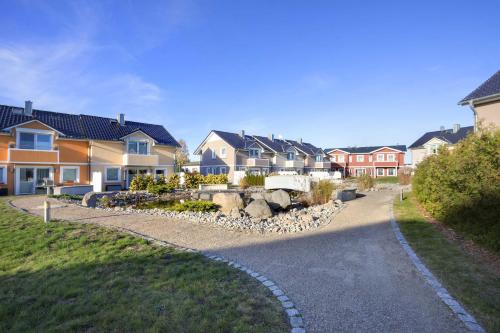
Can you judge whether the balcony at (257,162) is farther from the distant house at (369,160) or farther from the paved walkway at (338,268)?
the paved walkway at (338,268)

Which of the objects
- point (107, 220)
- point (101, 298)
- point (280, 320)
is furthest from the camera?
point (107, 220)

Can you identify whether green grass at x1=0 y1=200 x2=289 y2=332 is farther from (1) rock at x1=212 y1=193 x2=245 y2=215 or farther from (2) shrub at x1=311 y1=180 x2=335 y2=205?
(2) shrub at x1=311 y1=180 x2=335 y2=205

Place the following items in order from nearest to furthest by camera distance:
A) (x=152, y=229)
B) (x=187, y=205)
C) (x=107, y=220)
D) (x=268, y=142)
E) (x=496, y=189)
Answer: (x=496, y=189) < (x=152, y=229) < (x=107, y=220) < (x=187, y=205) < (x=268, y=142)

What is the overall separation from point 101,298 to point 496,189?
8.76 m

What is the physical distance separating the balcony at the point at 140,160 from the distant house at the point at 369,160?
42.0 meters

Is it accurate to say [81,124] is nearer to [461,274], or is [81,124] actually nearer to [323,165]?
[461,274]

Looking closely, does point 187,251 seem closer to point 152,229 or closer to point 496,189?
point 152,229

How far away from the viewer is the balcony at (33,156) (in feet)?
72.5

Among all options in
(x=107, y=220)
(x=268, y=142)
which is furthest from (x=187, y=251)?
(x=268, y=142)

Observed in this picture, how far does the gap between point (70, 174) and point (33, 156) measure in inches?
129

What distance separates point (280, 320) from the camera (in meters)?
3.90

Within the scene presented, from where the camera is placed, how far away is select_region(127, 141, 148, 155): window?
29.1m

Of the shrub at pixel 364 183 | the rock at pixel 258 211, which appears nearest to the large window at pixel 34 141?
the rock at pixel 258 211

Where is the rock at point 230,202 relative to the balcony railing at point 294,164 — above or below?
below
